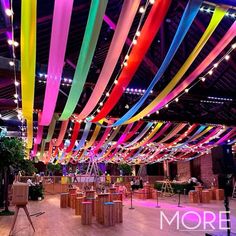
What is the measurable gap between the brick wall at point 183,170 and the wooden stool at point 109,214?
11.5m

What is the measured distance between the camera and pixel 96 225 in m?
5.97

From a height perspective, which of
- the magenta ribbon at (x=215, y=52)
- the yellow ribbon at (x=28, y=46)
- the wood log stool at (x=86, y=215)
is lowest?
the wood log stool at (x=86, y=215)

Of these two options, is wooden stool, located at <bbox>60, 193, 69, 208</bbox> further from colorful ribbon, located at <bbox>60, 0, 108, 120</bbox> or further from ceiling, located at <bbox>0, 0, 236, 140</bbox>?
colorful ribbon, located at <bbox>60, 0, 108, 120</bbox>

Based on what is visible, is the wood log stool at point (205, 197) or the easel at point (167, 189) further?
the easel at point (167, 189)

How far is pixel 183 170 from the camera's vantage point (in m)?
17.3

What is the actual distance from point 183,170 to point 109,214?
40.1 ft

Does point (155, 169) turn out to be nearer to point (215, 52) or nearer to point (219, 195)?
point (219, 195)

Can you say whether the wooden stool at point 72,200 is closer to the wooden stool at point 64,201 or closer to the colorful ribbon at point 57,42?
the wooden stool at point 64,201

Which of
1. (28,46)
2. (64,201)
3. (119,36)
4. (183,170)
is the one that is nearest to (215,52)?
(119,36)

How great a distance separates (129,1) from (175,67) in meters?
6.16

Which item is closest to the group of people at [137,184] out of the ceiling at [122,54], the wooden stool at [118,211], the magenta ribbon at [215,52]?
the ceiling at [122,54]

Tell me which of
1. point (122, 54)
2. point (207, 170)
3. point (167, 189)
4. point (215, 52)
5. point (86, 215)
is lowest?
point (167, 189)

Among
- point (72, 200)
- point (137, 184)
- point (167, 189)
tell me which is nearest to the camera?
point (72, 200)

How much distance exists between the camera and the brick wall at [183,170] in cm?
1672
